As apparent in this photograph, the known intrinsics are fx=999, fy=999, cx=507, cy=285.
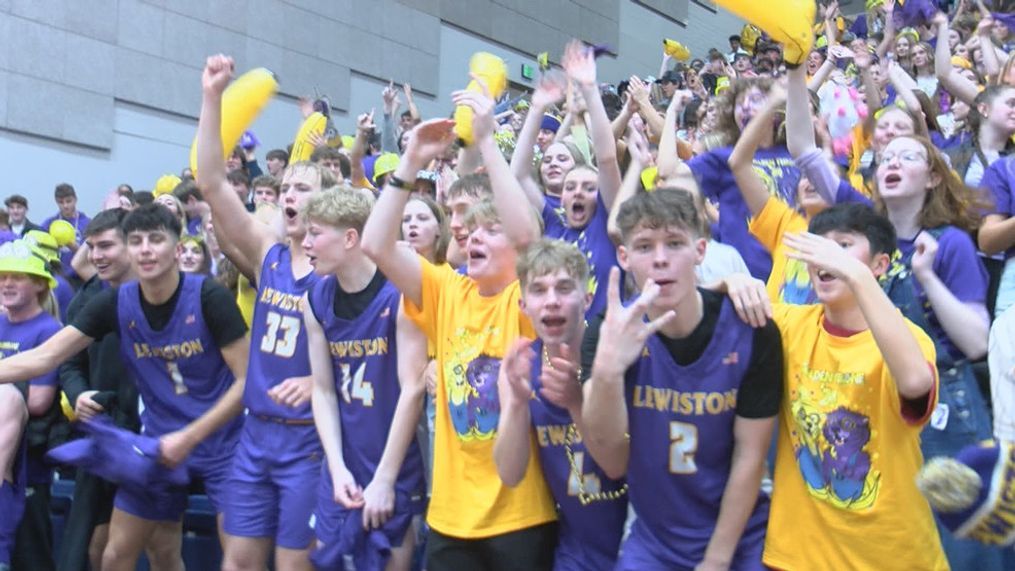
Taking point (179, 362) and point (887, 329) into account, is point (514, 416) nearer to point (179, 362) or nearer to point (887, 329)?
point (887, 329)

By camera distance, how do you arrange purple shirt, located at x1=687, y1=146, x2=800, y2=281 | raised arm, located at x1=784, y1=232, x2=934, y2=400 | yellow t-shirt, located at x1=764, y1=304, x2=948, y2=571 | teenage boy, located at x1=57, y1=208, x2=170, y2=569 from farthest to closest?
teenage boy, located at x1=57, y1=208, x2=170, y2=569
purple shirt, located at x1=687, y1=146, x2=800, y2=281
yellow t-shirt, located at x1=764, y1=304, x2=948, y2=571
raised arm, located at x1=784, y1=232, x2=934, y2=400

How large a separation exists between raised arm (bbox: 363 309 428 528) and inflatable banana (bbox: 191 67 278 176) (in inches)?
76.3

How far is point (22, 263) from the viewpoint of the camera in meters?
5.46

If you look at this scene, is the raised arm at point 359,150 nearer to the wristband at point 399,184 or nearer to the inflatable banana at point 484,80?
the inflatable banana at point 484,80

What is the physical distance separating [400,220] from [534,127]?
1.31 m

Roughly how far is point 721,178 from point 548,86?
977mm

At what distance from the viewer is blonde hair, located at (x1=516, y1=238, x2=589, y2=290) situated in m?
3.34

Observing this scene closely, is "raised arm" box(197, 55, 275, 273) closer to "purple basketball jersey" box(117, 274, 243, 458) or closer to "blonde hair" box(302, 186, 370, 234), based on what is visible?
"purple basketball jersey" box(117, 274, 243, 458)

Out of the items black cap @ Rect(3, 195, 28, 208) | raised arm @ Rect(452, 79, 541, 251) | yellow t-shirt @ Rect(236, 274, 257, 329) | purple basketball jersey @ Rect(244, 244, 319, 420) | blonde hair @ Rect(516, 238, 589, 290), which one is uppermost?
black cap @ Rect(3, 195, 28, 208)

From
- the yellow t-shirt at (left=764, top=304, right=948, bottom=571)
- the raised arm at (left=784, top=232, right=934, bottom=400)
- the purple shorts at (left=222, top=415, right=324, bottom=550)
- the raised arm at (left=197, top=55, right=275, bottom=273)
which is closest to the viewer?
the raised arm at (left=784, top=232, right=934, bottom=400)

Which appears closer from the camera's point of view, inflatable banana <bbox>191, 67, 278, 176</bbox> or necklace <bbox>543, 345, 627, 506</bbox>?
necklace <bbox>543, 345, 627, 506</bbox>

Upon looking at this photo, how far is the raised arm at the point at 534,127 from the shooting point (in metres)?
4.79

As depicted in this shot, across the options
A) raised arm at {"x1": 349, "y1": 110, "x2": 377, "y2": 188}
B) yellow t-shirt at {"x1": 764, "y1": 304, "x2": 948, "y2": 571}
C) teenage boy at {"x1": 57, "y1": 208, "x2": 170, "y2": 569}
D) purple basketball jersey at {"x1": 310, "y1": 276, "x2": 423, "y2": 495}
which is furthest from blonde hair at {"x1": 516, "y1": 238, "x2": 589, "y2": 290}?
raised arm at {"x1": 349, "y1": 110, "x2": 377, "y2": 188}

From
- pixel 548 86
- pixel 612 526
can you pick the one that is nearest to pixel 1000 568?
pixel 612 526
